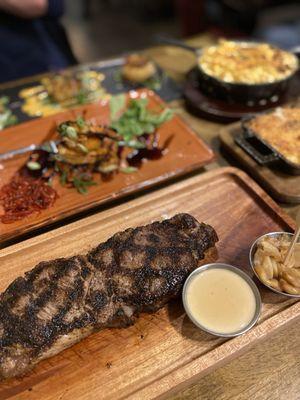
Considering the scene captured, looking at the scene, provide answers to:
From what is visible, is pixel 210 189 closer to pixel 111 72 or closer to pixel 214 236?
pixel 214 236

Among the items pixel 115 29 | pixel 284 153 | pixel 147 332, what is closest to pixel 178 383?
pixel 147 332

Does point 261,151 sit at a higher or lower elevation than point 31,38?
lower

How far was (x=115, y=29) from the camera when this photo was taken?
35.7 ft

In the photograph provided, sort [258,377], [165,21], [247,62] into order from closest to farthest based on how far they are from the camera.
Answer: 1. [258,377]
2. [247,62]
3. [165,21]

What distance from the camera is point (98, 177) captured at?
327 cm

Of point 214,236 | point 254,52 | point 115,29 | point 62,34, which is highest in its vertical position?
point 62,34

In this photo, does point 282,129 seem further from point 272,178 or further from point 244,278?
point 244,278

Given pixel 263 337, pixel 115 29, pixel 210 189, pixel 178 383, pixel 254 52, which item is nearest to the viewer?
pixel 178 383

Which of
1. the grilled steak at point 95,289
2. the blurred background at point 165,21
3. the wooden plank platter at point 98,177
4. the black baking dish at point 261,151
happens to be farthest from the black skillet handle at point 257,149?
the blurred background at point 165,21

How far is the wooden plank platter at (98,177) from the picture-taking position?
2918 millimetres

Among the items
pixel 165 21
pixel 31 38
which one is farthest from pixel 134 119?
pixel 165 21

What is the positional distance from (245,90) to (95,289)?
103 inches

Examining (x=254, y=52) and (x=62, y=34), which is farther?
(x=62, y=34)

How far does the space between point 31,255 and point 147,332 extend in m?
0.98
